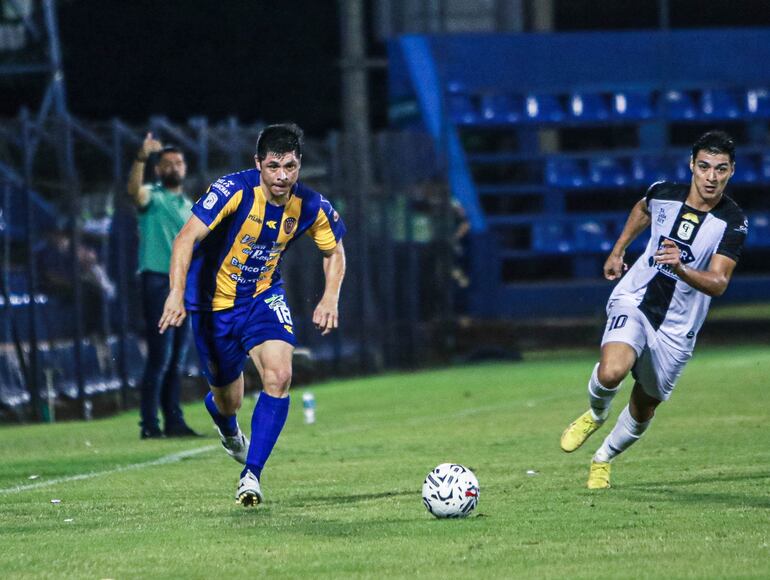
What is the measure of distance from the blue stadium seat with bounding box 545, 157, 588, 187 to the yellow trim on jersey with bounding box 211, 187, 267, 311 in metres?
19.9

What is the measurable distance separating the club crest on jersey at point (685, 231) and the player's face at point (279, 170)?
219 cm

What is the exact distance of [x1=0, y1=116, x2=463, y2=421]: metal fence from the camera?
16375 mm

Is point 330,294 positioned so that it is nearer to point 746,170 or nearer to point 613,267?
point 613,267

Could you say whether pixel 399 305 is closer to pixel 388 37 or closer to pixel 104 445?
pixel 388 37

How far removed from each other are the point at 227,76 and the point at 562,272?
2198 cm

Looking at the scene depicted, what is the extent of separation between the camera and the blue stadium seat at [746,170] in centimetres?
2948

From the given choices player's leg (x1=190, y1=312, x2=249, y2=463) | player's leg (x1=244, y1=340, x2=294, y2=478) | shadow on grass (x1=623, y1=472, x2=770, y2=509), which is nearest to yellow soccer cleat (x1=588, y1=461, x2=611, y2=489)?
shadow on grass (x1=623, y1=472, x2=770, y2=509)

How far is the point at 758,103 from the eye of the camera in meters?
29.8

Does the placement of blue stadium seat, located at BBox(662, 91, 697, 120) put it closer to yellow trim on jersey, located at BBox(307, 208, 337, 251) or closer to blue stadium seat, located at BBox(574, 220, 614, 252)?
blue stadium seat, located at BBox(574, 220, 614, 252)

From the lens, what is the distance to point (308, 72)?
49219 mm

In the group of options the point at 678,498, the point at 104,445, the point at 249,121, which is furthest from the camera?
the point at 249,121

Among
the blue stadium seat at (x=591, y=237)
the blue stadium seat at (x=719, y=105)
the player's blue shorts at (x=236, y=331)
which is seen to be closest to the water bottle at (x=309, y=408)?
the player's blue shorts at (x=236, y=331)

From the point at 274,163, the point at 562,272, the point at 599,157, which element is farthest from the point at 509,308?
the point at 274,163

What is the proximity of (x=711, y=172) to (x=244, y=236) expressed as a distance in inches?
102
